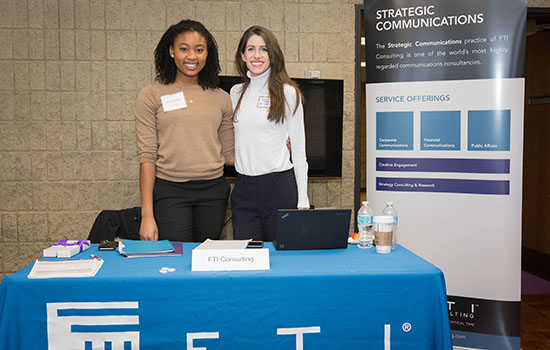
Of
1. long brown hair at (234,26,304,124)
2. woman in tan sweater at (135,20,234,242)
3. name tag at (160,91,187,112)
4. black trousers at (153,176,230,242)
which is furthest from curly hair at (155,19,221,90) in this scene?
black trousers at (153,176,230,242)

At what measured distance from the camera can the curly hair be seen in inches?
94.3

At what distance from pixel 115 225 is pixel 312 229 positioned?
1565mm

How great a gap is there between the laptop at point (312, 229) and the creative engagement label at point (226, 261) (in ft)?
0.70

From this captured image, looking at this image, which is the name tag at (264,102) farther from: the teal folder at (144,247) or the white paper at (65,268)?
the white paper at (65,268)

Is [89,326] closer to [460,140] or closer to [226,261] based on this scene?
[226,261]

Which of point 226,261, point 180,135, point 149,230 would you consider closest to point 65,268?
point 226,261

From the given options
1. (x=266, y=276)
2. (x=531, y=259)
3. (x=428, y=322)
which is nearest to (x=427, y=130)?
(x=428, y=322)

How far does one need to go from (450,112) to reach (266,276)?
1.61 meters

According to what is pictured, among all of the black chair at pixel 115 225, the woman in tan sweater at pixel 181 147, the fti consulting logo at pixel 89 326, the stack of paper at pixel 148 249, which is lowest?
the fti consulting logo at pixel 89 326

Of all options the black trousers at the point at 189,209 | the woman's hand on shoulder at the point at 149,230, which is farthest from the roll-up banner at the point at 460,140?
the woman's hand on shoulder at the point at 149,230

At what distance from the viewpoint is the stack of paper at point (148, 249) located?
5.69 ft

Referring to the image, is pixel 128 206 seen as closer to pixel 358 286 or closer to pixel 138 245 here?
pixel 138 245

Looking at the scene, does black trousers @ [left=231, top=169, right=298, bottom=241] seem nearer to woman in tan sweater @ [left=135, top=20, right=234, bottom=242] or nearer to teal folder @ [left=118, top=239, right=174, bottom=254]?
woman in tan sweater @ [left=135, top=20, right=234, bottom=242]

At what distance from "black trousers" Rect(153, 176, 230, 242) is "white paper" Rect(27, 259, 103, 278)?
0.65 meters
